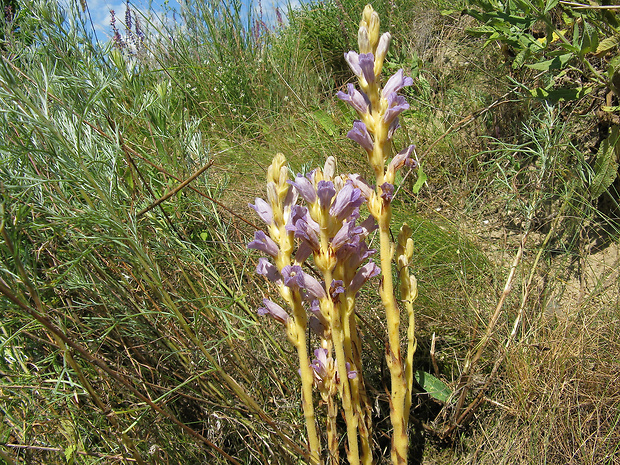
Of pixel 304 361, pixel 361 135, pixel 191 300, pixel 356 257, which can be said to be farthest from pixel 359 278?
pixel 191 300

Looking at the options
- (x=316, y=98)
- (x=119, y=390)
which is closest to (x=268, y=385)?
(x=119, y=390)

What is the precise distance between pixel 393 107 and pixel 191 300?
82cm

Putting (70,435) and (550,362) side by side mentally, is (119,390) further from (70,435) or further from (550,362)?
(550,362)

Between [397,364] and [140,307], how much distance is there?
1022 mm

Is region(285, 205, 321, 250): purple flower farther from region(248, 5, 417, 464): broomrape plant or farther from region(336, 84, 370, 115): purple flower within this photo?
region(336, 84, 370, 115): purple flower

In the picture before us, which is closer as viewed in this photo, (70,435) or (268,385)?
(70,435)

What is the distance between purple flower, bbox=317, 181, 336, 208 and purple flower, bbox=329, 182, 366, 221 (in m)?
0.04

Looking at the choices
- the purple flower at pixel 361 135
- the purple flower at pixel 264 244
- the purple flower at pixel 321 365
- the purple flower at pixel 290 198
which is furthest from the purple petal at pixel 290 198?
the purple flower at pixel 321 365

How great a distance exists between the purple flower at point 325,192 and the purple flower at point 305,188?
0.19 feet

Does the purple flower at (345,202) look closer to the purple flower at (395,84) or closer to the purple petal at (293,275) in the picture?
the purple petal at (293,275)

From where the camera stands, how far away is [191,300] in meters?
1.44

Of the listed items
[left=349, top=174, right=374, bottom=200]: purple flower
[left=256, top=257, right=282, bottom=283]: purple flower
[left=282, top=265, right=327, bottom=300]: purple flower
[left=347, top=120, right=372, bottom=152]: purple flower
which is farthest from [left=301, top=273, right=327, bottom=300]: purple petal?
[left=347, top=120, right=372, bottom=152]: purple flower

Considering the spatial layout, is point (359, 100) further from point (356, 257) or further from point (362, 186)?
point (356, 257)

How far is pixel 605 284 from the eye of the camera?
2150mm
